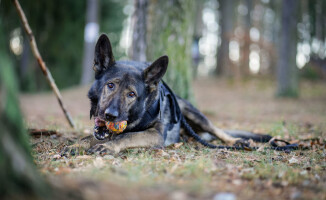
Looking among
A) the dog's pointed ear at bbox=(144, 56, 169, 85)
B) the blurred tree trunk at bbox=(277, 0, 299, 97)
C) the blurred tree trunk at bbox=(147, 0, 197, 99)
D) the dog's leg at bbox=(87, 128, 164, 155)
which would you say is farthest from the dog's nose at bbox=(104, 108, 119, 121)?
the blurred tree trunk at bbox=(277, 0, 299, 97)

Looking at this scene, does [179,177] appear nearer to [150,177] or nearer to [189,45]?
[150,177]

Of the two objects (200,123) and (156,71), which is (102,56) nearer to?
(156,71)

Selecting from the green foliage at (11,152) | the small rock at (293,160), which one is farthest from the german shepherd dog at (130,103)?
the green foliage at (11,152)

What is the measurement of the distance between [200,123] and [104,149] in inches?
92.8

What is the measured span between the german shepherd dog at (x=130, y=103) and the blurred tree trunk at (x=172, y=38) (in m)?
2.81

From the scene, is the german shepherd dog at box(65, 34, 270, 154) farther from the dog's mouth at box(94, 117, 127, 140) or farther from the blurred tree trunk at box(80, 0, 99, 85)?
the blurred tree trunk at box(80, 0, 99, 85)

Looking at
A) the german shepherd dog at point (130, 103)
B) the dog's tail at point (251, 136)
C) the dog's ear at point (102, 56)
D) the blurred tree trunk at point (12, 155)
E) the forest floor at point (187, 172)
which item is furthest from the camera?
the dog's tail at point (251, 136)

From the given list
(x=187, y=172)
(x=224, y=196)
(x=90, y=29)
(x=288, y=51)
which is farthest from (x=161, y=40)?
(x=90, y=29)

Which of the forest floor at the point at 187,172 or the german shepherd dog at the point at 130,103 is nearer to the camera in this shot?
the forest floor at the point at 187,172

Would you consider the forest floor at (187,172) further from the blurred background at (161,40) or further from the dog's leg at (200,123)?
the blurred background at (161,40)

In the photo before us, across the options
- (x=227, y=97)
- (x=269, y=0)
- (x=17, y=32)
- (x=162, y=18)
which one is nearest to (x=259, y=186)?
(x=162, y=18)

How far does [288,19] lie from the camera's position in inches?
560

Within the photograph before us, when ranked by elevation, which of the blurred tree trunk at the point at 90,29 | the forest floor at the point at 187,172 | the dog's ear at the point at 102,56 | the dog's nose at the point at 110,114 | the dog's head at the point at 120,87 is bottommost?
the forest floor at the point at 187,172

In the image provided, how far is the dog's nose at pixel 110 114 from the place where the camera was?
12.4 feet
